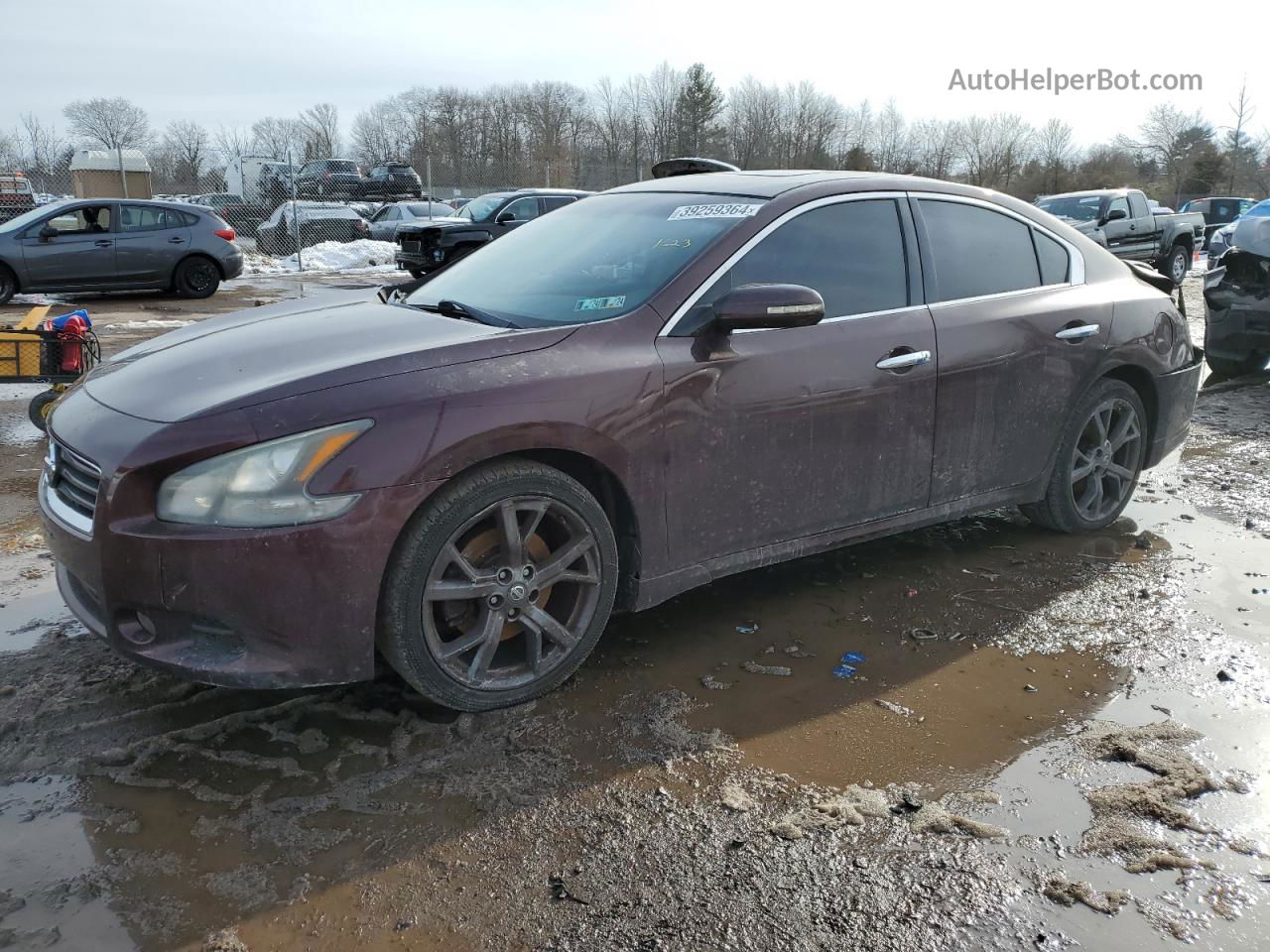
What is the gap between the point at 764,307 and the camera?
3262mm

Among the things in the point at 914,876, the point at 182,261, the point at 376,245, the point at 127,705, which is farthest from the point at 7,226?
the point at 914,876

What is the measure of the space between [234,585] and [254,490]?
256 millimetres

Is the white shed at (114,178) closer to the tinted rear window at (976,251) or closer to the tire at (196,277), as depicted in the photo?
the tire at (196,277)

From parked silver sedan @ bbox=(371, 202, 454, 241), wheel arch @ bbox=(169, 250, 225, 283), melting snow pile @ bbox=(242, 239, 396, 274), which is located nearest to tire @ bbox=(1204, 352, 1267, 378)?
wheel arch @ bbox=(169, 250, 225, 283)

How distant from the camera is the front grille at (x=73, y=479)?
280 centimetres

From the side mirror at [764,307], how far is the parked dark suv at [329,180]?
3282 cm

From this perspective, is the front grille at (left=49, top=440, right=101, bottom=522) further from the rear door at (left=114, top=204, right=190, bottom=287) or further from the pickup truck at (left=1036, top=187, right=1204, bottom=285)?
the pickup truck at (left=1036, top=187, right=1204, bottom=285)

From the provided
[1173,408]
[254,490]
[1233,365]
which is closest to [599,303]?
[254,490]

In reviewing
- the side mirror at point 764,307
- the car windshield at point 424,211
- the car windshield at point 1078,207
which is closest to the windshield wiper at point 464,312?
the side mirror at point 764,307

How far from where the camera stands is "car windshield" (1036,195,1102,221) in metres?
17.8

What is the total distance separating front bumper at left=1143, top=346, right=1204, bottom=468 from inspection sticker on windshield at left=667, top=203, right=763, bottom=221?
8.17 feet

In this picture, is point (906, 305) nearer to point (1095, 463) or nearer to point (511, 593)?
point (1095, 463)

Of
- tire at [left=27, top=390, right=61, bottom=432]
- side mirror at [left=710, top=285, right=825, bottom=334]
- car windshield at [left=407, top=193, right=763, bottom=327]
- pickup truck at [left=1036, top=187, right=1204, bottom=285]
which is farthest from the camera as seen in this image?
pickup truck at [left=1036, top=187, right=1204, bottom=285]

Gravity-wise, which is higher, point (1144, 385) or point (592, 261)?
point (592, 261)
